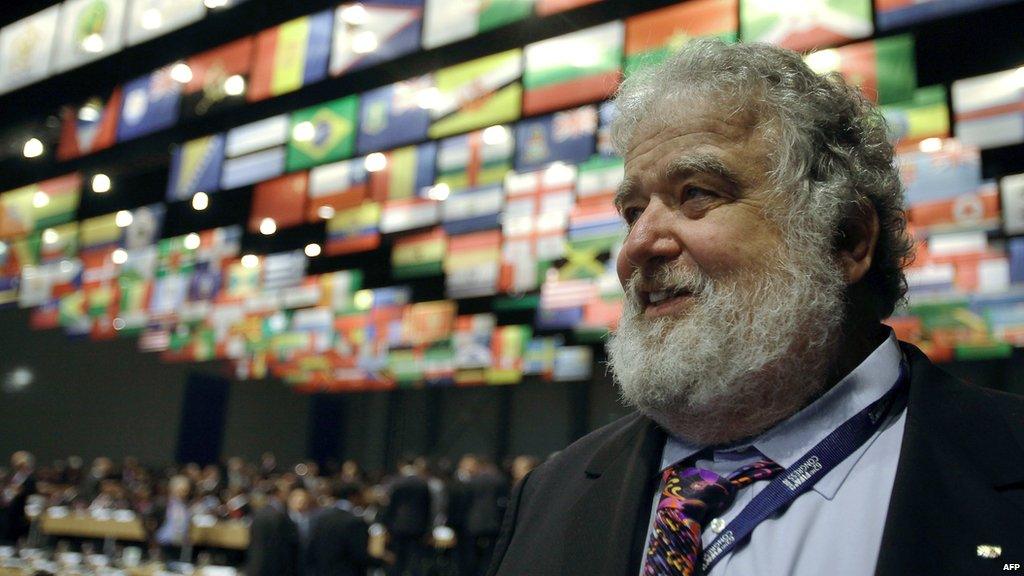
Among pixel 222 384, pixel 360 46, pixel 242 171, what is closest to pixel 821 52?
pixel 360 46

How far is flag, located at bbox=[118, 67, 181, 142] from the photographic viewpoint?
25.8 ft

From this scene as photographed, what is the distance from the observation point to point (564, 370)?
13719 mm

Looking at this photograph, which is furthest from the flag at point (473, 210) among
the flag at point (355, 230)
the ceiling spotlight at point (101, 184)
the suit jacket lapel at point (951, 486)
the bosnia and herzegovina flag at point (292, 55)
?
the suit jacket lapel at point (951, 486)

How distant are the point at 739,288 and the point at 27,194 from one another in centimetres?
1124

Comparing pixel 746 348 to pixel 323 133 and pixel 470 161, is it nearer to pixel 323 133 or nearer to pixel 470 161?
pixel 470 161

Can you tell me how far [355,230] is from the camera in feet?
31.6

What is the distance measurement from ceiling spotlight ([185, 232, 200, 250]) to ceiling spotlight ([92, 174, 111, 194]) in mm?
1172

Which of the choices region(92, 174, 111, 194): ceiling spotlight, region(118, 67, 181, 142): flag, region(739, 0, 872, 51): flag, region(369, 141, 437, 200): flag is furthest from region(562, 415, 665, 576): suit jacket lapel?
region(92, 174, 111, 194): ceiling spotlight

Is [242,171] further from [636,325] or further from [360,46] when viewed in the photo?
[636,325]

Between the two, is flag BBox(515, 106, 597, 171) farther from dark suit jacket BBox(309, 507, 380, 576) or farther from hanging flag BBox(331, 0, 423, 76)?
dark suit jacket BBox(309, 507, 380, 576)

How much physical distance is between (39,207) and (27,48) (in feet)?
7.61

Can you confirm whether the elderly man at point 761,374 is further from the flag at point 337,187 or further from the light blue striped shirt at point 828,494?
the flag at point 337,187

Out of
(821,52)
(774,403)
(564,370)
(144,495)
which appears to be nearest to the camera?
(774,403)

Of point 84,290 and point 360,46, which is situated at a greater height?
point 360,46
